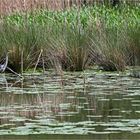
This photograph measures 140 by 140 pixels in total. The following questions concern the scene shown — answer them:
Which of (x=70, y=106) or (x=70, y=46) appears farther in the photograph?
(x=70, y=46)

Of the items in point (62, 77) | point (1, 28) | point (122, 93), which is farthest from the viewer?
point (1, 28)

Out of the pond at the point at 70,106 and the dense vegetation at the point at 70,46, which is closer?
the pond at the point at 70,106

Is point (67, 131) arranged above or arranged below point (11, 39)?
below

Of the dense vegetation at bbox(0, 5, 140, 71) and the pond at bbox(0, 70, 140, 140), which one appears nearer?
the pond at bbox(0, 70, 140, 140)

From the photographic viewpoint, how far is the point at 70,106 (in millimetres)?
6977

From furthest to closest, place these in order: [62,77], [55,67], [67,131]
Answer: [55,67], [62,77], [67,131]

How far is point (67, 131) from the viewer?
5.65m

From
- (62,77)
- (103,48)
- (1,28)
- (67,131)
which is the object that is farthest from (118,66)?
(67,131)

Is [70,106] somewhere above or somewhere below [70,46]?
below

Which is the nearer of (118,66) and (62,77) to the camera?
(62,77)

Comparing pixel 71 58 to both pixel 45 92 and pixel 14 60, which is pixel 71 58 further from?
pixel 45 92

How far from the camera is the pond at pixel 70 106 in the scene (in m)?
5.66

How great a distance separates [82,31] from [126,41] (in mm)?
706

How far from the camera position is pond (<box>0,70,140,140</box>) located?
5.66m
